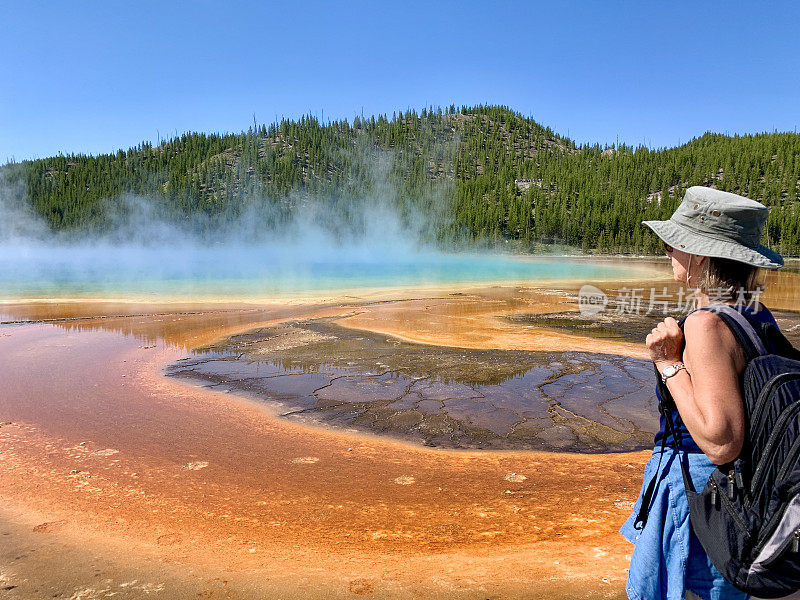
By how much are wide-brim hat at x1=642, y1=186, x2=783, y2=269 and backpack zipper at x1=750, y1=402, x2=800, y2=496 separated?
0.56m

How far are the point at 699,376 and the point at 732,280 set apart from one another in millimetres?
495

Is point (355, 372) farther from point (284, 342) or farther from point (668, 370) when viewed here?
point (668, 370)

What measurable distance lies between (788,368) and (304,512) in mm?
4039

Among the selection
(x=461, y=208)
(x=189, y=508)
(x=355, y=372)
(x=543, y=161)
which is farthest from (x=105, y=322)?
(x=543, y=161)

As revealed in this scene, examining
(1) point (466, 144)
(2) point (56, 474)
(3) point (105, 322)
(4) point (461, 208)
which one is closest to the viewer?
(2) point (56, 474)

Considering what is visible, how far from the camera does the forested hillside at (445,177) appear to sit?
94.1 m

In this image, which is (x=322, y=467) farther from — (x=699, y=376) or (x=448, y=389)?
(x=699, y=376)

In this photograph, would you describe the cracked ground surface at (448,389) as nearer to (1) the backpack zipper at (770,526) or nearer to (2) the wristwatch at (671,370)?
(2) the wristwatch at (671,370)

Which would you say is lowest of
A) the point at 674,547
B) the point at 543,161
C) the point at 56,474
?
the point at 56,474

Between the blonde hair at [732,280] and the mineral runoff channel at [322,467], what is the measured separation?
7.70ft

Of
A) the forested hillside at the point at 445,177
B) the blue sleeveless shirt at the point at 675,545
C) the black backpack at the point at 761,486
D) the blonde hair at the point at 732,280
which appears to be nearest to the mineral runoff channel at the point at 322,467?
the blue sleeveless shirt at the point at 675,545

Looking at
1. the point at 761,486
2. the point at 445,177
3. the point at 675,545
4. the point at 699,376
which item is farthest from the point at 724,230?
the point at 445,177

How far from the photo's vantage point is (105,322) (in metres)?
16.3

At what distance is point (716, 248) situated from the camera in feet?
6.01
